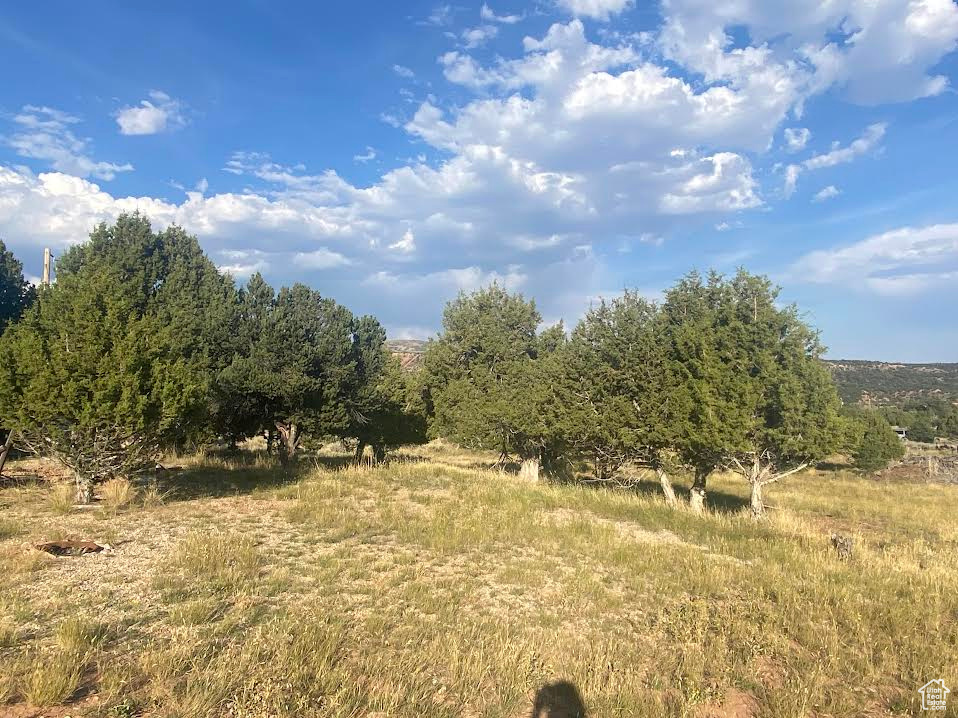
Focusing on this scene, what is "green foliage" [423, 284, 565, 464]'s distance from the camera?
21453mm

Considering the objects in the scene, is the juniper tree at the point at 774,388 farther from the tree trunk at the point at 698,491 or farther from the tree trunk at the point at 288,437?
the tree trunk at the point at 288,437

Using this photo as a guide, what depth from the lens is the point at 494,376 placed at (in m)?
24.7

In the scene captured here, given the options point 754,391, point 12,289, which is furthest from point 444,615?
point 12,289

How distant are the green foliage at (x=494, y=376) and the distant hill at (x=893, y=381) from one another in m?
64.3

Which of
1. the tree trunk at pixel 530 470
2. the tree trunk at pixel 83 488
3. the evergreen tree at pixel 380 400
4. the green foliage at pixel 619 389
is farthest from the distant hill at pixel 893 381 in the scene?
the tree trunk at pixel 83 488

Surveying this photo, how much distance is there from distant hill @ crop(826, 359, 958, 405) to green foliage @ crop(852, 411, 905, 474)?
38.6m

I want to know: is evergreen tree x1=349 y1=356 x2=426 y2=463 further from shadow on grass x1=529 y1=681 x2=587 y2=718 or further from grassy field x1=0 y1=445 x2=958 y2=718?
shadow on grass x1=529 y1=681 x2=587 y2=718

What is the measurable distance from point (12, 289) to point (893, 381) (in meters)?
112

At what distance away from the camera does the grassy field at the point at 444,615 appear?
491 centimetres

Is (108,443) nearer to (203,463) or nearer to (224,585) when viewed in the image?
(224,585)

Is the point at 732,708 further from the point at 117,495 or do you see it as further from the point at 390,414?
the point at 390,414

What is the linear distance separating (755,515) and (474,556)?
10443 mm

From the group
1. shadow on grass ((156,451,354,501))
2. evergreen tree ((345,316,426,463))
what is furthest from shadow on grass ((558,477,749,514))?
shadow on grass ((156,451,354,501))

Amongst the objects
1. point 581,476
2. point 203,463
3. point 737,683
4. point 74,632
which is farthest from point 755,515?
point 203,463
